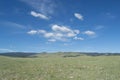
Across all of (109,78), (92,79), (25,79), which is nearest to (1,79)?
(25,79)

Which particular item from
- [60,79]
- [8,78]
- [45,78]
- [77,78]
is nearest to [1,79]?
[8,78]

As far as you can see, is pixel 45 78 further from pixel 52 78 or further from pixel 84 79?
pixel 84 79

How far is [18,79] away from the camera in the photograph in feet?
69.2

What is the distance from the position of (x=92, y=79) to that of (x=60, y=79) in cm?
308

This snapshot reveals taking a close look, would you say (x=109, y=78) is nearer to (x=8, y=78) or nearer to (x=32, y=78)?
(x=32, y=78)

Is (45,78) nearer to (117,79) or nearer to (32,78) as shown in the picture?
(32,78)

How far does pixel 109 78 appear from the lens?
Answer: 21.8 metres

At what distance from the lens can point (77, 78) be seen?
21.8 m

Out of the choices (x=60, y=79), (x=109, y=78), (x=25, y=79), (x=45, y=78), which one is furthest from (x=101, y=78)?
(x=25, y=79)

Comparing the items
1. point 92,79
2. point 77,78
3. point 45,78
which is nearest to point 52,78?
point 45,78

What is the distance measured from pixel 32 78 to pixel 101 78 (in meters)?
6.75

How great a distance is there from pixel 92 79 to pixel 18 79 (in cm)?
707

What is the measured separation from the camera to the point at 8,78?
21547 mm

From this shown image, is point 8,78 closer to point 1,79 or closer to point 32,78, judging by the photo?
point 1,79
